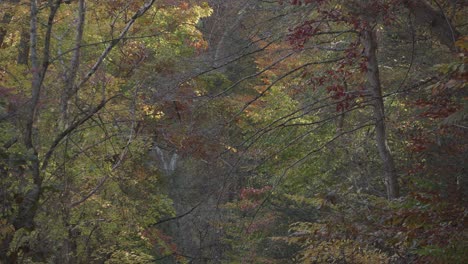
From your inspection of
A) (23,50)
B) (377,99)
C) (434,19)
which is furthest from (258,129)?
(23,50)

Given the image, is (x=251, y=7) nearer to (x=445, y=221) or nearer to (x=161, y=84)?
(x=161, y=84)

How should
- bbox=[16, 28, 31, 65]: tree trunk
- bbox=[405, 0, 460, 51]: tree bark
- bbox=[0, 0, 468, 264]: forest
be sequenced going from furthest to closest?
bbox=[16, 28, 31, 65]: tree trunk < bbox=[0, 0, 468, 264]: forest < bbox=[405, 0, 460, 51]: tree bark

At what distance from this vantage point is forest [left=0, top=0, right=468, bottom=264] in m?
8.27

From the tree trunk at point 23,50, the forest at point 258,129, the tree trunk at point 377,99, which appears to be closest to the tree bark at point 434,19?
the forest at point 258,129

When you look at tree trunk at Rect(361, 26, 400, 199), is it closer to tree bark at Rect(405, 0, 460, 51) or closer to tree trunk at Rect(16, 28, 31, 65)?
tree bark at Rect(405, 0, 460, 51)

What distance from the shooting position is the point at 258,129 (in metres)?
10.9

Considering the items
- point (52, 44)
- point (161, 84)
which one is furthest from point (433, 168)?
point (52, 44)

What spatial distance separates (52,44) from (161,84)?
4.84 metres

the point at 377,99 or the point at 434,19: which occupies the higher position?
the point at 434,19

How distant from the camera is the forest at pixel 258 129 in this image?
8.27m

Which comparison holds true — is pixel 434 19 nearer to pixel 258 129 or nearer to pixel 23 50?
pixel 258 129

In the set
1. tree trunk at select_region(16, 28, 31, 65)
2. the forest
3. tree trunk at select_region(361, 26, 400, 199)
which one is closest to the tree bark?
the forest

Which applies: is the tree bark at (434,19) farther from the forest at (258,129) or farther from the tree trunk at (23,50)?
the tree trunk at (23,50)

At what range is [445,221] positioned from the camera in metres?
7.78
